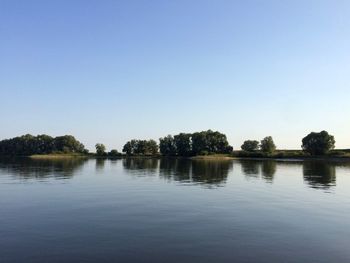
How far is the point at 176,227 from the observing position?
34062 millimetres

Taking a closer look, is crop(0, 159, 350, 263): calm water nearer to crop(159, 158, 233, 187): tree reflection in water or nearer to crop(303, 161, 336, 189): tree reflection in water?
crop(303, 161, 336, 189): tree reflection in water

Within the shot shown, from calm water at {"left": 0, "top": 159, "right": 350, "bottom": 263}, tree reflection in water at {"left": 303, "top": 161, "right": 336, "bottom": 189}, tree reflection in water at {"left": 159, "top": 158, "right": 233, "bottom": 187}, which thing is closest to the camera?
calm water at {"left": 0, "top": 159, "right": 350, "bottom": 263}

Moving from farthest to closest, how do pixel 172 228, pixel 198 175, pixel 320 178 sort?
pixel 198 175 < pixel 320 178 < pixel 172 228

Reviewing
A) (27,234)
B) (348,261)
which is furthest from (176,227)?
(348,261)

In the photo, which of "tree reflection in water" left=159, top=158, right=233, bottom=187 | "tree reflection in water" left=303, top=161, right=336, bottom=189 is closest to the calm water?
"tree reflection in water" left=303, top=161, right=336, bottom=189

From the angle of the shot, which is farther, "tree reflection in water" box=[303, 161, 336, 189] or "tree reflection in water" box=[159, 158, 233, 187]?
"tree reflection in water" box=[159, 158, 233, 187]

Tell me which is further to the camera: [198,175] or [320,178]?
[198,175]

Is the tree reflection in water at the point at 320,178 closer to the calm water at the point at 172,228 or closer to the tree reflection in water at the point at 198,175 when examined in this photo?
the calm water at the point at 172,228

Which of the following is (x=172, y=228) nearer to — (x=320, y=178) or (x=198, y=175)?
(x=198, y=175)

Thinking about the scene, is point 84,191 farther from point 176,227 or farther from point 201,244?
point 201,244

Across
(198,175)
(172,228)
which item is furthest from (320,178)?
(172,228)

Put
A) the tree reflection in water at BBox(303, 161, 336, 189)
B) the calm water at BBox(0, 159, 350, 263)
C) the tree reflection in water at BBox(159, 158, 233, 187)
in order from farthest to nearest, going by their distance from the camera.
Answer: the tree reflection in water at BBox(159, 158, 233, 187)
the tree reflection in water at BBox(303, 161, 336, 189)
the calm water at BBox(0, 159, 350, 263)

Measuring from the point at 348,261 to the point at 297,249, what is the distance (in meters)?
3.69

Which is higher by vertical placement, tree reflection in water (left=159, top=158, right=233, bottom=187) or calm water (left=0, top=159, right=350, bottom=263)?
tree reflection in water (left=159, top=158, right=233, bottom=187)
